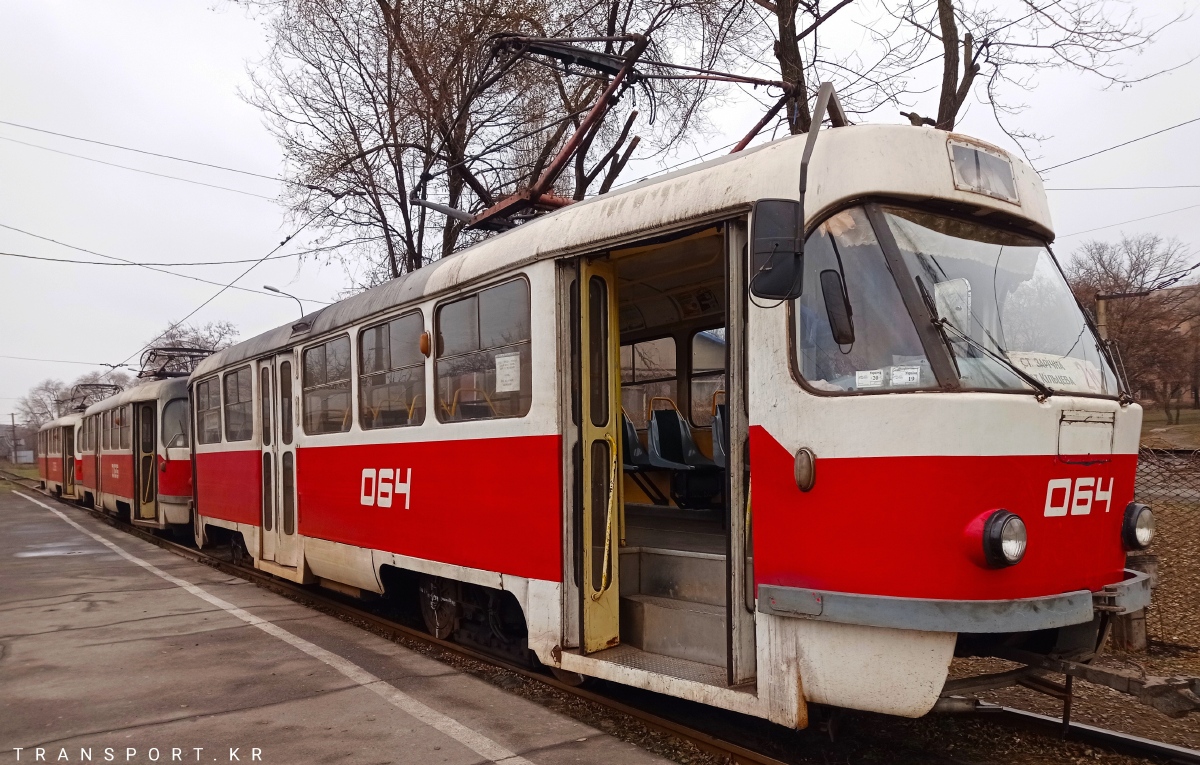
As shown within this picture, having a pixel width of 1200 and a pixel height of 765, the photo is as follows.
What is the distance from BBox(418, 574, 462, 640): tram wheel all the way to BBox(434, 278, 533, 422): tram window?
4.64ft

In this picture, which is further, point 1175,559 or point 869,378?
point 1175,559

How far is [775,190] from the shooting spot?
13.9ft

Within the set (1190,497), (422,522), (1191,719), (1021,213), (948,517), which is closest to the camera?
(948,517)

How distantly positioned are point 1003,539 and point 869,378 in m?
0.84

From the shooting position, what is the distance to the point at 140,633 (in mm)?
7832

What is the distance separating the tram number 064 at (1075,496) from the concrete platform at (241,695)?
7.52ft

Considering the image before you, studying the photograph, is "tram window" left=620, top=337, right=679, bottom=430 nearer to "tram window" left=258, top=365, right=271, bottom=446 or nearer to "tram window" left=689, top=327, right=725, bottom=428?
"tram window" left=689, top=327, right=725, bottom=428

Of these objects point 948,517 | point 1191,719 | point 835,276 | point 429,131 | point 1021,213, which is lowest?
point 1191,719

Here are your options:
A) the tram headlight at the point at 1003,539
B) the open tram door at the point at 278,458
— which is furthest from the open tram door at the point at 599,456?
the open tram door at the point at 278,458

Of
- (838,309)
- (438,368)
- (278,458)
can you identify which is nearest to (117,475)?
(278,458)

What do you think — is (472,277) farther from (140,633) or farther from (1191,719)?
(1191,719)

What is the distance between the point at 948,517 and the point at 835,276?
1.16 meters

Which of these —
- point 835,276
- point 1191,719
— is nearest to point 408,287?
point 835,276

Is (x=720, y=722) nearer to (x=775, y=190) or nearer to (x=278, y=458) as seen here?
(x=775, y=190)
